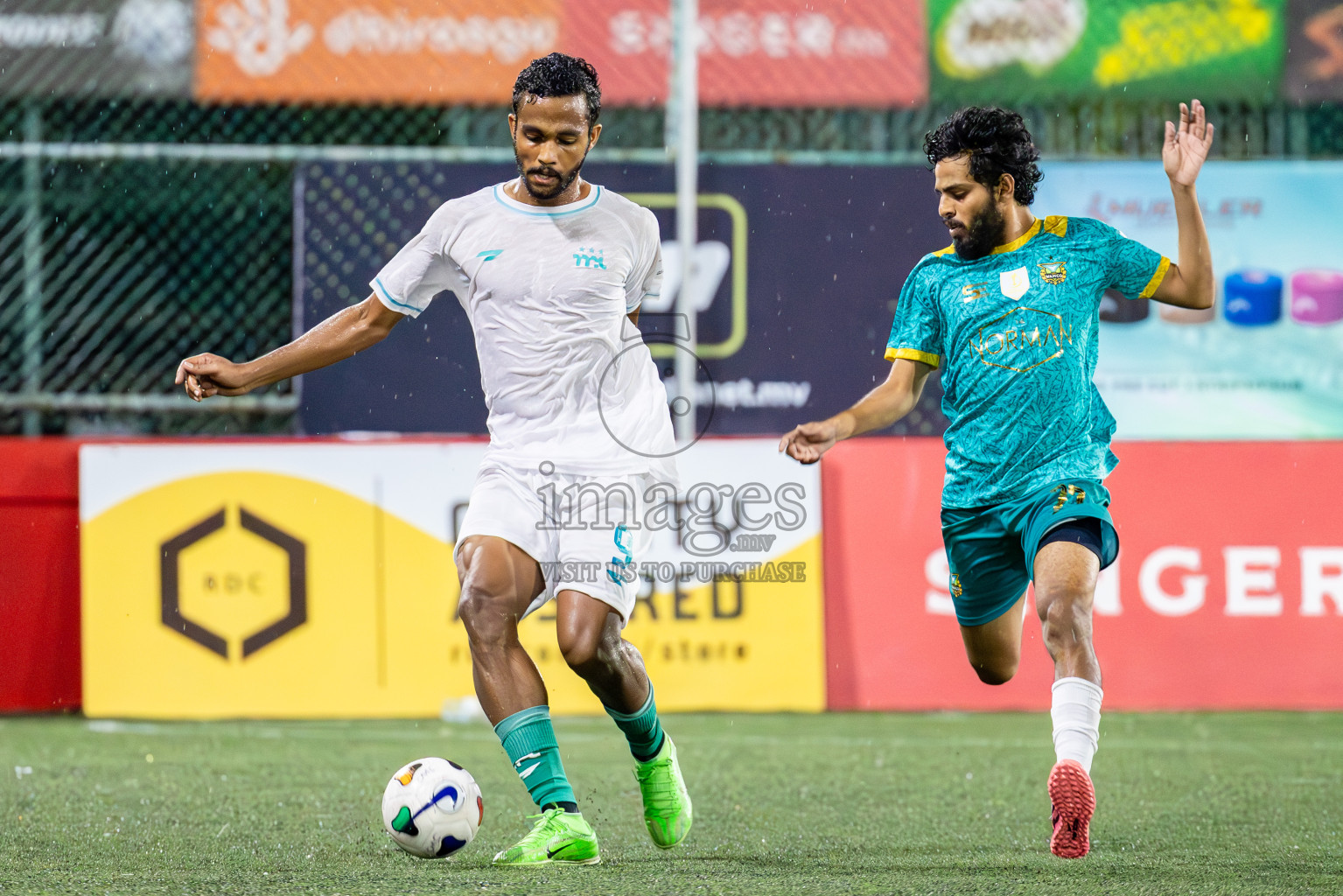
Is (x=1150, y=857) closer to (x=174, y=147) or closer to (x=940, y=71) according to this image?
(x=940, y=71)

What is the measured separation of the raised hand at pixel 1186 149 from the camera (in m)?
4.79

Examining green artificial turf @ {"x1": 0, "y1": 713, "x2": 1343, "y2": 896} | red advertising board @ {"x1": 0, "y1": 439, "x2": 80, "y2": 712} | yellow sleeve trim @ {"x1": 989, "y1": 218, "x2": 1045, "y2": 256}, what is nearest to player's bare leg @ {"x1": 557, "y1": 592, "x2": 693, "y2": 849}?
green artificial turf @ {"x1": 0, "y1": 713, "x2": 1343, "y2": 896}

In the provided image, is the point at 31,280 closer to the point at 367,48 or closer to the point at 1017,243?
the point at 367,48

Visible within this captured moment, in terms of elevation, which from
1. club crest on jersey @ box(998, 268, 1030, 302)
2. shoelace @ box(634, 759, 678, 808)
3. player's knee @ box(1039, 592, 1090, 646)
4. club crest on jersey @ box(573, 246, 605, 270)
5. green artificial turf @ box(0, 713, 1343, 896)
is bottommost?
green artificial turf @ box(0, 713, 1343, 896)

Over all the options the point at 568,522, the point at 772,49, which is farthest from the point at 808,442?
the point at 772,49

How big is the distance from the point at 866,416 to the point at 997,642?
0.97 meters

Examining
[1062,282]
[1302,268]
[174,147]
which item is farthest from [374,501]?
[1302,268]

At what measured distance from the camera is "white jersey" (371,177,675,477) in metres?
4.76

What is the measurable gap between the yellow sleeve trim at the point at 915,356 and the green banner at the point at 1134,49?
14.9 ft

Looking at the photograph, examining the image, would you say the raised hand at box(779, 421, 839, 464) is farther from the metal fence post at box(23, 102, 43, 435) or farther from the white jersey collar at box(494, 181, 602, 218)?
the metal fence post at box(23, 102, 43, 435)

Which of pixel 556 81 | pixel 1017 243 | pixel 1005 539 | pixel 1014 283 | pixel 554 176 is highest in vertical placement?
pixel 556 81

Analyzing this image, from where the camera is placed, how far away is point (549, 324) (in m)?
4.77

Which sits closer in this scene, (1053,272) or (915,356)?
(1053,272)

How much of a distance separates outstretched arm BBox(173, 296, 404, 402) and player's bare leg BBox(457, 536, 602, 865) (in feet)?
2.18
